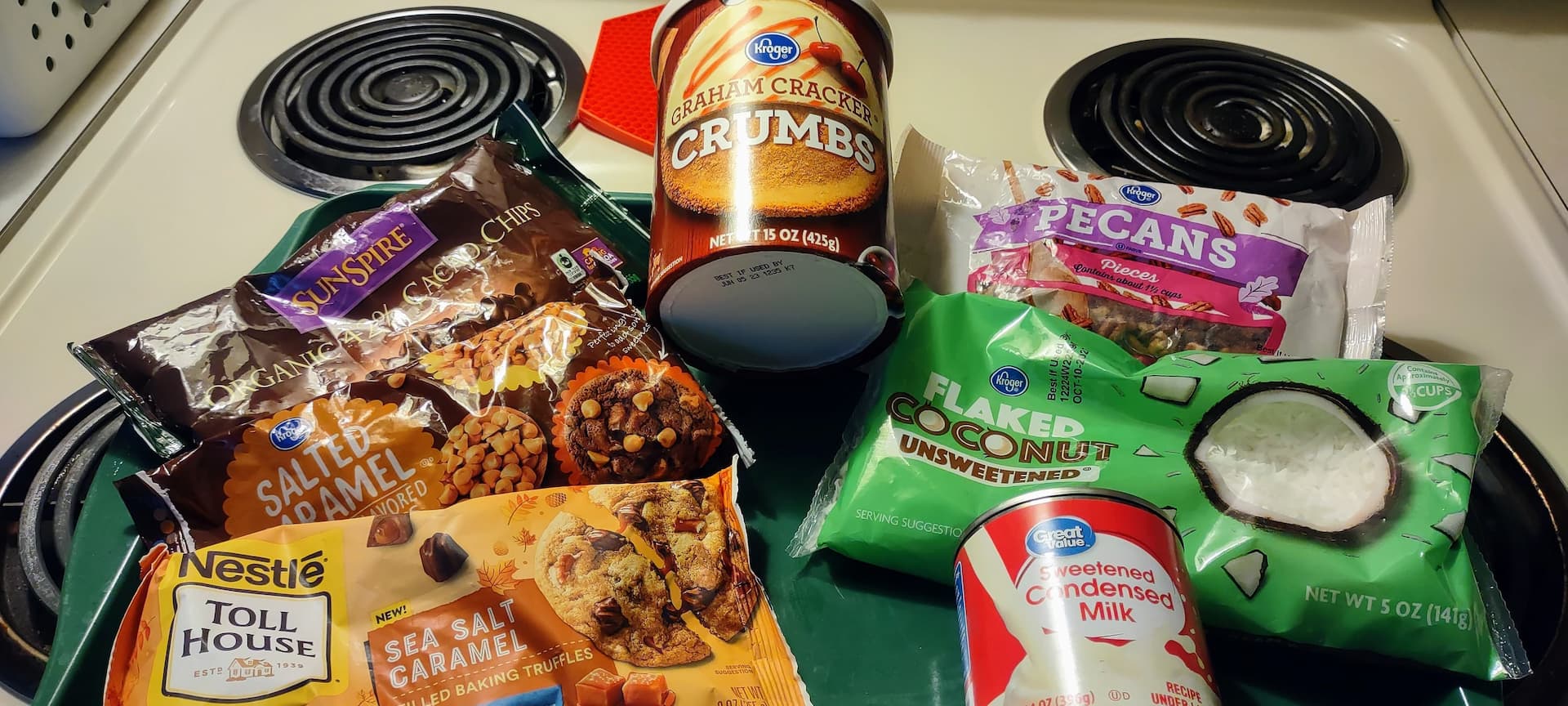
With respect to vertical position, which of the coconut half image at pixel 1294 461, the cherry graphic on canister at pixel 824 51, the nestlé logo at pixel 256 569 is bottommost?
the nestlé logo at pixel 256 569

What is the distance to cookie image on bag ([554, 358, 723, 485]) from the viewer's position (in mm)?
720

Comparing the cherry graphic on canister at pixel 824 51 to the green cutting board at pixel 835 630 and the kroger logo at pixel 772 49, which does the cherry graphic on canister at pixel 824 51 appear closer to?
the kroger logo at pixel 772 49

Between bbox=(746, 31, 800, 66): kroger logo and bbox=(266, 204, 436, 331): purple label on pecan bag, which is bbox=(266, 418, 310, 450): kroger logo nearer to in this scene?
bbox=(266, 204, 436, 331): purple label on pecan bag

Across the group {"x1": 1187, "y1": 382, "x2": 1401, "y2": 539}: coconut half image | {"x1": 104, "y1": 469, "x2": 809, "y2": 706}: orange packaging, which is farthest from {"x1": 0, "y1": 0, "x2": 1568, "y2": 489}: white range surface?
{"x1": 104, "y1": 469, "x2": 809, "y2": 706}: orange packaging

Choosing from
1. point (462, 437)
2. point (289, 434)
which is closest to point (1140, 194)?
point (462, 437)

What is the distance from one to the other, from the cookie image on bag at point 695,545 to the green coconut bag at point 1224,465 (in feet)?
0.21

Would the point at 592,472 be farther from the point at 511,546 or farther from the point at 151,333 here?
the point at 151,333

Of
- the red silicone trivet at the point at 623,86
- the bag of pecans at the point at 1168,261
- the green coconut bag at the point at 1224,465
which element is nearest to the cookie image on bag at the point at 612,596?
the green coconut bag at the point at 1224,465

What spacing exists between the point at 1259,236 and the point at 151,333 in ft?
2.87

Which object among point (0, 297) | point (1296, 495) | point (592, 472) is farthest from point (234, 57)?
point (1296, 495)

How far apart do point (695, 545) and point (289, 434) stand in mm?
298

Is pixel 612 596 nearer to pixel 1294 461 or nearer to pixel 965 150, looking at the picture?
pixel 1294 461

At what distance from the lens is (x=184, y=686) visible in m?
0.58

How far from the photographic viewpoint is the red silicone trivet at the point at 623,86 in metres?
1.00
